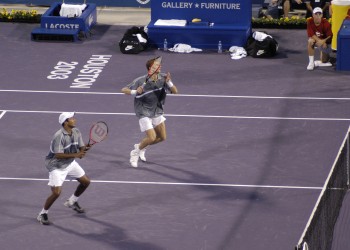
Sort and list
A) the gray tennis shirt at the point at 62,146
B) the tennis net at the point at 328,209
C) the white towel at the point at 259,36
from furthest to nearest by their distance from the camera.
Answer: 1. the white towel at the point at 259,36
2. the gray tennis shirt at the point at 62,146
3. the tennis net at the point at 328,209

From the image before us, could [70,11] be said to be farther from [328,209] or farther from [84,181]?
[328,209]

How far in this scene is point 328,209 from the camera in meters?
16.7

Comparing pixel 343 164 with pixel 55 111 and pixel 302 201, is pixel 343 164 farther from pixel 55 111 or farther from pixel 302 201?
pixel 55 111

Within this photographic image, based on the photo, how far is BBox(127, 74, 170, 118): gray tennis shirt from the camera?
19422mm

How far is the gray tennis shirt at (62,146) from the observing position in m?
16.9

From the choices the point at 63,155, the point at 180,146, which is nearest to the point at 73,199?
the point at 63,155

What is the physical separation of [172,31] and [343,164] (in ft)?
32.6

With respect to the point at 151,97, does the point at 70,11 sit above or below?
below

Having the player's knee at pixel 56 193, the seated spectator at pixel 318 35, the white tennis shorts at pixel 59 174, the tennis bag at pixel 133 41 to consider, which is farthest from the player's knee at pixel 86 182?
the tennis bag at pixel 133 41

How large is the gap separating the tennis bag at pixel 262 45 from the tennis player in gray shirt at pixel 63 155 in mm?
10510

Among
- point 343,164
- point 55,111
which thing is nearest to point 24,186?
point 55,111

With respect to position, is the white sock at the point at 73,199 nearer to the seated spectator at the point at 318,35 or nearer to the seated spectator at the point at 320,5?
the seated spectator at the point at 318,35

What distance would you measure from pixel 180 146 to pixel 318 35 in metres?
6.50

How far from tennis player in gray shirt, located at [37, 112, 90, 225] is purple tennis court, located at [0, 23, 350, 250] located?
735 mm
